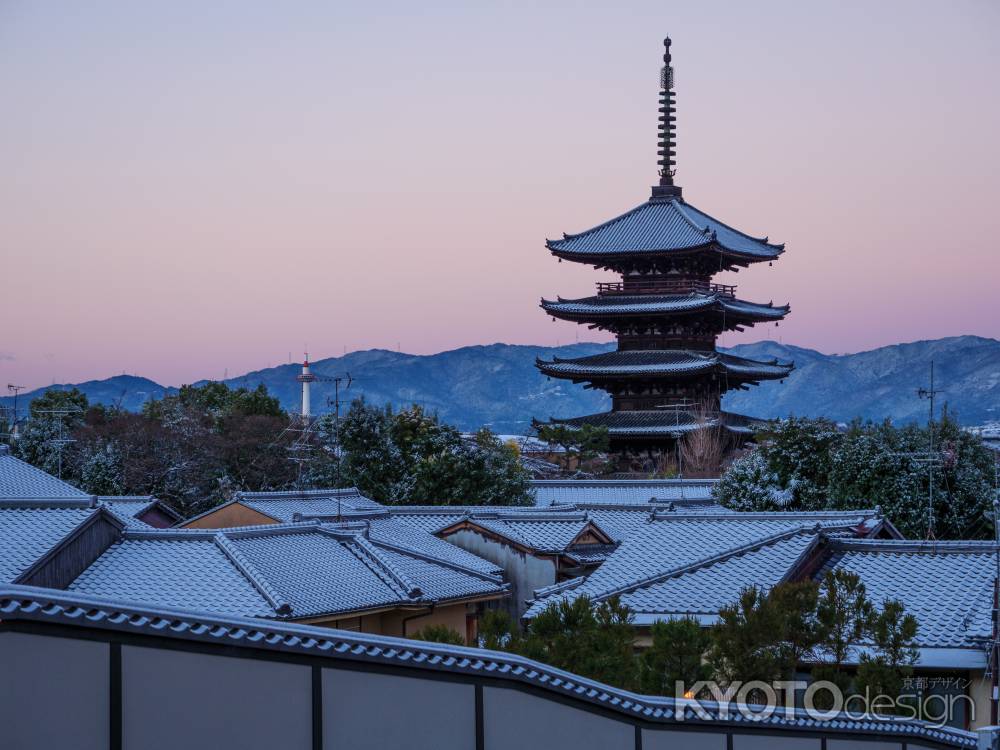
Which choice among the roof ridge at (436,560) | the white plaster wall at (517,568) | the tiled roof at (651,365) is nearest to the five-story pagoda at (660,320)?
the tiled roof at (651,365)

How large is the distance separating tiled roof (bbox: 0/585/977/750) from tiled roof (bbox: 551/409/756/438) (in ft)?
129

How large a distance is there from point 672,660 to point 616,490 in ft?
98.0

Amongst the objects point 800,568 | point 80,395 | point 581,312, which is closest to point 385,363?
point 80,395

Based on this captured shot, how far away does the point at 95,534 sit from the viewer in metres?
20.3

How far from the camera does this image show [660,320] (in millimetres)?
52156

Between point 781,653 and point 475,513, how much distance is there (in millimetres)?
19487

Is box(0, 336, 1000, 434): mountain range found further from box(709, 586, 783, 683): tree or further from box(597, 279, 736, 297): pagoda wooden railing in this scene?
box(709, 586, 783, 683): tree

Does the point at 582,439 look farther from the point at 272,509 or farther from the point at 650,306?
the point at 272,509

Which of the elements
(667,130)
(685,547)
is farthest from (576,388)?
(685,547)

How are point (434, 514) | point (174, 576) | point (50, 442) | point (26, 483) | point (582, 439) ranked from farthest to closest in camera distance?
point (582, 439) → point (50, 442) → point (434, 514) → point (26, 483) → point (174, 576)

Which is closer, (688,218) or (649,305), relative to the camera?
(649,305)

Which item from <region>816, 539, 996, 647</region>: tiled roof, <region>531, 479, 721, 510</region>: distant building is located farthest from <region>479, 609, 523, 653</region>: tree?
<region>531, 479, 721, 510</region>: distant building

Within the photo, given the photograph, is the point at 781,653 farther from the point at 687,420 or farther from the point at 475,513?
the point at 687,420

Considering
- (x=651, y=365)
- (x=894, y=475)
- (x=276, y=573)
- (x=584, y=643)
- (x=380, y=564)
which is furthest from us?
(x=651, y=365)
